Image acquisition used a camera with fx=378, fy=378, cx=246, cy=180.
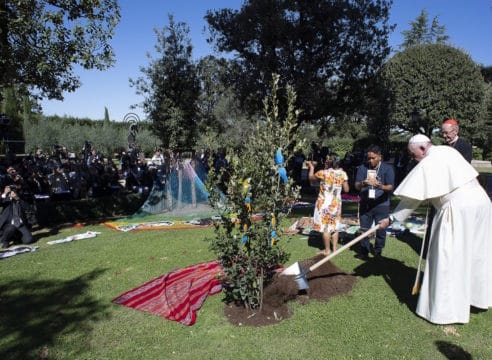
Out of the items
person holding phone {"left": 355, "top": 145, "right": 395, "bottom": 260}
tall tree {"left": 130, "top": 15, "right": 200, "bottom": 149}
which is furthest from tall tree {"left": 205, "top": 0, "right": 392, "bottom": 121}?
person holding phone {"left": 355, "top": 145, "right": 395, "bottom": 260}

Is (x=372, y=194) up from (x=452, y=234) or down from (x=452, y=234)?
up

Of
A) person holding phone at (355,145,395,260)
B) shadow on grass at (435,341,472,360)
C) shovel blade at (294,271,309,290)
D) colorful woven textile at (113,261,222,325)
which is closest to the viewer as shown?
shadow on grass at (435,341,472,360)

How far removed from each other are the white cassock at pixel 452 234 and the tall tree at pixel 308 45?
11.6 meters

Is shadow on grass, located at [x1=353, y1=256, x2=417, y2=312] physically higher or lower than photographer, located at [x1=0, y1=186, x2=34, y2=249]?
lower

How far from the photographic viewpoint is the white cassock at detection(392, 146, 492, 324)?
405 cm

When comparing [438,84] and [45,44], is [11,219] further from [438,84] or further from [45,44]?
[438,84]

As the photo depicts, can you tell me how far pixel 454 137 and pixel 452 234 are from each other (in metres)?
2.05

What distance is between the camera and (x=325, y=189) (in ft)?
21.3

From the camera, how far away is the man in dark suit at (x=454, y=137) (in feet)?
17.8

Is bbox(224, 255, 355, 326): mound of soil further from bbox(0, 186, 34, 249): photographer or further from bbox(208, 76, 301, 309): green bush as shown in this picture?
bbox(0, 186, 34, 249): photographer

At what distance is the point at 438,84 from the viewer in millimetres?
27297

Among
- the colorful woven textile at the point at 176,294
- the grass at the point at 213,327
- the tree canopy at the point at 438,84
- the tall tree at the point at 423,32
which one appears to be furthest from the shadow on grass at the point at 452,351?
the tall tree at the point at 423,32

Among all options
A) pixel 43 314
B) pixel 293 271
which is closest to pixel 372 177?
pixel 293 271

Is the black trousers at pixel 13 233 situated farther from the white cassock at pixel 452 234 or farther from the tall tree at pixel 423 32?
the tall tree at pixel 423 32
